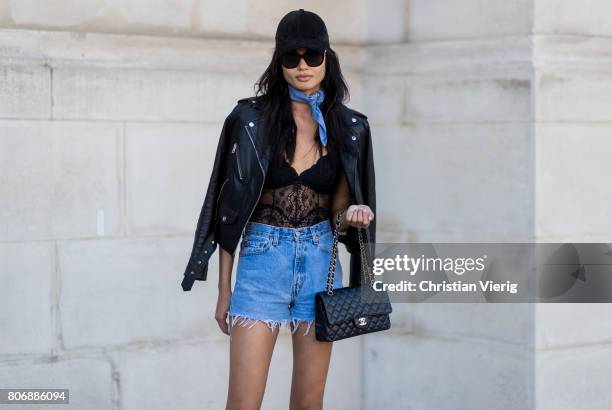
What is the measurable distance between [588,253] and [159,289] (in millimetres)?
2437

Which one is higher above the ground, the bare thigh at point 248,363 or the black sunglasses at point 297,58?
the black sunglasses at point 297,58

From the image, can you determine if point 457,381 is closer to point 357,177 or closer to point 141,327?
point 141,327

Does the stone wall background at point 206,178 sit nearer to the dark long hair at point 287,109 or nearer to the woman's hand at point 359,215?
the dark long hair at point 287,109

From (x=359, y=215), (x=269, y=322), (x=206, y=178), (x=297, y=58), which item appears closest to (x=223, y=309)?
(x=269, y=322)

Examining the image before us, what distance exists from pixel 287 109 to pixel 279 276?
709 mm

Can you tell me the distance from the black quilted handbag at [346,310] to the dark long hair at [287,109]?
1.13 feet

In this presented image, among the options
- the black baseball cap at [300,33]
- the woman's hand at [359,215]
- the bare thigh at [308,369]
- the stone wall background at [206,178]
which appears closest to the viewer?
the woman's hand at [359,215]

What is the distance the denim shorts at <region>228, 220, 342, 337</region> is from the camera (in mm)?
4660

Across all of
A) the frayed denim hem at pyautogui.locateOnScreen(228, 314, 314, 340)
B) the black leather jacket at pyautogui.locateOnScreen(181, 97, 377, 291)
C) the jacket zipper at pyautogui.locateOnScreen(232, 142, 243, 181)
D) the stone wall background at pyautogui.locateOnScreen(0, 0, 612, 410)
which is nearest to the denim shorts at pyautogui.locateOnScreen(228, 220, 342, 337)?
the frayed denim hem at pyautogui.locateOnScreen(228, 314, 314, 340)

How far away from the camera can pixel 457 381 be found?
22.2 ft

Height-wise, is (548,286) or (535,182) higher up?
(535,182)

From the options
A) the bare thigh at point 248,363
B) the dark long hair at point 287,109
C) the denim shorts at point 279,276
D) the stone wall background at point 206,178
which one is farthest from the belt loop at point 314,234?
the stone wall background at point 206,178

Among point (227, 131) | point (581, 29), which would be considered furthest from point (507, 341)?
point (227, 131)

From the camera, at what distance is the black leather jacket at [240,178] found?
4.70 m
